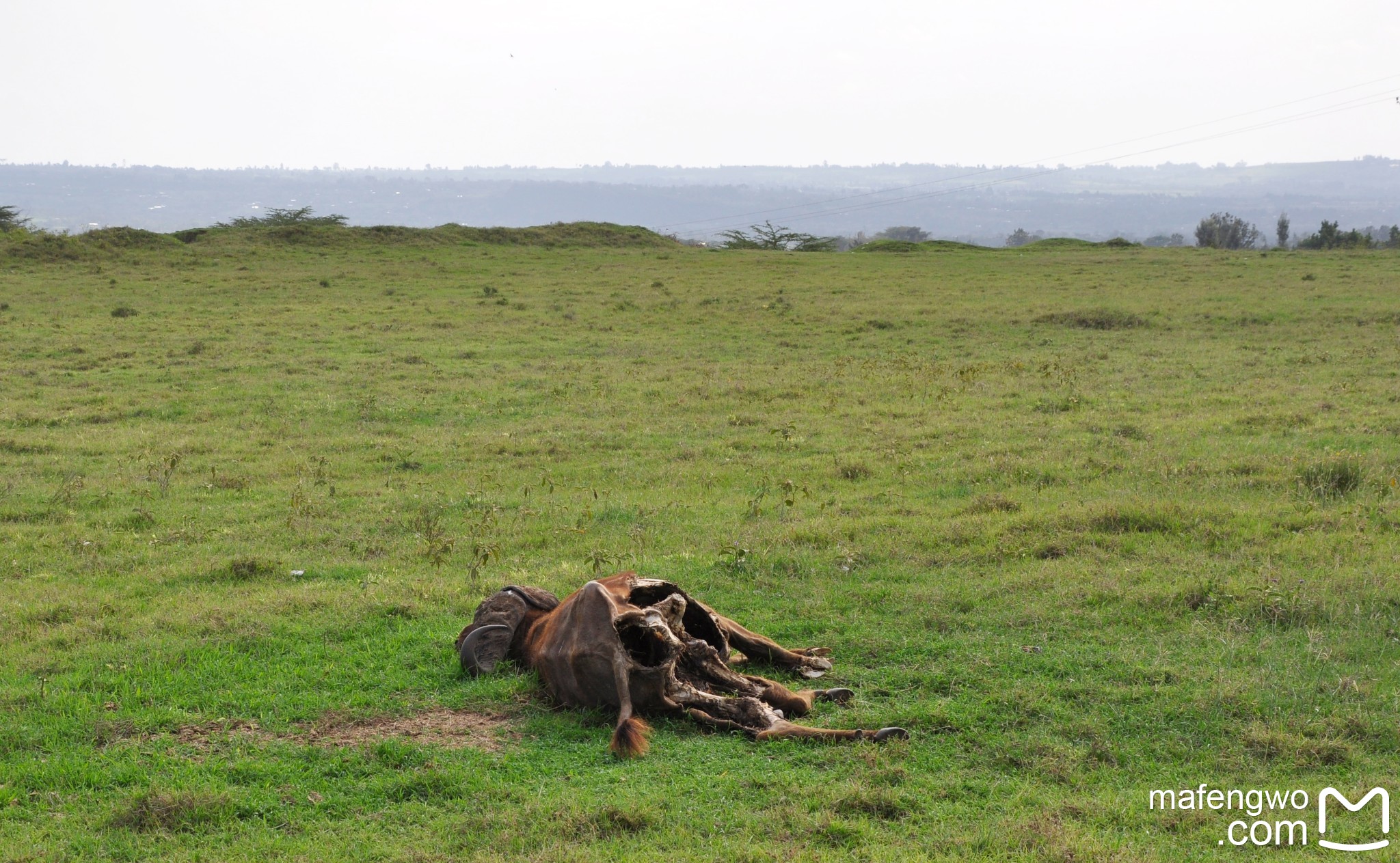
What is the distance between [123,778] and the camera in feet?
16.8

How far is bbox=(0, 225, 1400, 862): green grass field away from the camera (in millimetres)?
4742

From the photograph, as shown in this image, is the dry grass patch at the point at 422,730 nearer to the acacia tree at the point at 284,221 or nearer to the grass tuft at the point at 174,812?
the grass tuft at the point at 174,812

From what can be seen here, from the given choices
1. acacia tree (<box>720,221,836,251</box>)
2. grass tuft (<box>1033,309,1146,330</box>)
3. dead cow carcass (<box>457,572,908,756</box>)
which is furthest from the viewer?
acacia tree (<box>720,221,836,251</box>)

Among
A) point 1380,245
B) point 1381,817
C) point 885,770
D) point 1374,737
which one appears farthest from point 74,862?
point 1380,245

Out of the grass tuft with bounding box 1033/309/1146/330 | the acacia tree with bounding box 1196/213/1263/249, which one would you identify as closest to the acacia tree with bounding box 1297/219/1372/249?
the acacia tree with bounding box 1196/213/1263/249

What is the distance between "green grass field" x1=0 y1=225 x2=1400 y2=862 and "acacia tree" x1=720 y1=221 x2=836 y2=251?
3399 cm

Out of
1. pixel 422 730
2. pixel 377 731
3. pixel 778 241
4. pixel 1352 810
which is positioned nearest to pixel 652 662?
pixel 422 730

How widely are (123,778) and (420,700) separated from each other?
155 cm

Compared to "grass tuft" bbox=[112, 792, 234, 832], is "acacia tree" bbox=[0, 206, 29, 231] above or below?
above

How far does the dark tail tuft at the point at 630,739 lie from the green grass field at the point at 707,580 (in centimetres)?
8

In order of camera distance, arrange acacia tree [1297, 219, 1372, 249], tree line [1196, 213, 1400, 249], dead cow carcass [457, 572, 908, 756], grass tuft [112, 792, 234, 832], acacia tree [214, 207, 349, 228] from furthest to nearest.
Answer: tree line [1196, 213, 1400, 249] < acacia tree [1297, 219, 1372, 249] < acacia tree [214, 207, 349, 228] < dead cow carcass [457, 572, 908, 756] < grass tuft [112, 792, 234, 832]

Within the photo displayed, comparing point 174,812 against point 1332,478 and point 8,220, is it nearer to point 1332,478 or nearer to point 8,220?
point 1332,478

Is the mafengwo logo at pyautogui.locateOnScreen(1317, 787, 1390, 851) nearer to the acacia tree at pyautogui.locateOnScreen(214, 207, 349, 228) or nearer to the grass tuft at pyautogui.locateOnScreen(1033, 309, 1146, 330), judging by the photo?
the grass tuft at pyautogui.locateOnScreen(1033, 309, 1146, 330)

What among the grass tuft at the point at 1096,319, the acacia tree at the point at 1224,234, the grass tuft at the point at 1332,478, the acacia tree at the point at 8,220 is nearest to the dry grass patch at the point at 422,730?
the grass tuft at the point at 1332,478
